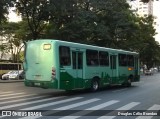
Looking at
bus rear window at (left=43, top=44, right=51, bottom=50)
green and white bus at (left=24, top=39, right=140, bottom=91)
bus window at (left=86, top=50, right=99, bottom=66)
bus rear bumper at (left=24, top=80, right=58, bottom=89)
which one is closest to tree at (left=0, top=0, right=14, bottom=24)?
green and white bus at (left=24, top=39, right=140, bottom=91)

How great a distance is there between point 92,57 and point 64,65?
11.2ft

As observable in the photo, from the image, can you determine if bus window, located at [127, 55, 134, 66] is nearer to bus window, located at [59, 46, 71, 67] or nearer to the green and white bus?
the green and white bus

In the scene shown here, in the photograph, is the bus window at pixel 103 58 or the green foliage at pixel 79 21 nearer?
the bus window at pixel 103 58

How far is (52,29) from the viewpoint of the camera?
39.7 metres

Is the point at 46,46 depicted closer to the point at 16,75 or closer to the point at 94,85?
the point at 94,85

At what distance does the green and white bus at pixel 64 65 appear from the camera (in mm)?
18156

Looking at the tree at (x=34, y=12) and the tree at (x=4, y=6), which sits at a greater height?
the tree at (x=34, y=12)

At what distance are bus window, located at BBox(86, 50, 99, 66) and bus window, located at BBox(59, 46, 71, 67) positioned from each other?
220cm

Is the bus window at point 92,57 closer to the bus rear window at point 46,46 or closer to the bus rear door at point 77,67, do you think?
the bus rear door at point 77,67

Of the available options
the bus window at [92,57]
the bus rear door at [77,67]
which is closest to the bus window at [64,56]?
the bus rear door at [77,67]

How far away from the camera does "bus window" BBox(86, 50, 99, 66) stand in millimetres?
21133

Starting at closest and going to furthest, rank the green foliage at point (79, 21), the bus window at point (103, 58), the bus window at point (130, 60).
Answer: the bus window at point (103, 58)
the bus window at point (130, 60)
the green foliage at point (79, 21)

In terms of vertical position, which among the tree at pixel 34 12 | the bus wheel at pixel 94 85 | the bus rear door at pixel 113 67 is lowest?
the bus wheel at pixel 94 85

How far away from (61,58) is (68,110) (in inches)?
243
